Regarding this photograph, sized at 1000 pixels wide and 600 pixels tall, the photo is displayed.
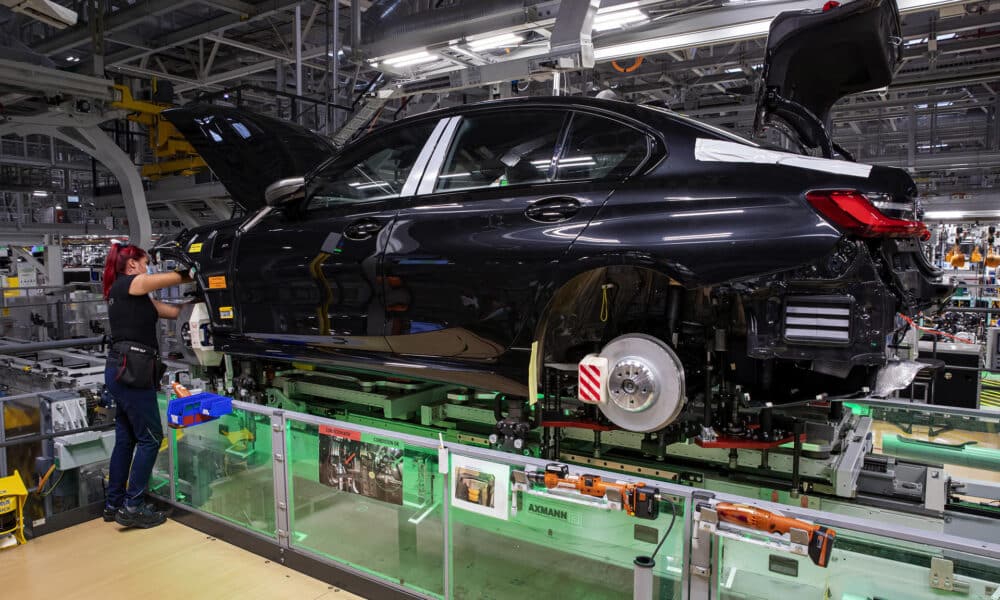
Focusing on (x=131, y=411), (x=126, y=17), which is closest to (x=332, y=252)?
(x=131, y=411)

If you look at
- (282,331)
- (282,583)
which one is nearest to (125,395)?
(282,331)

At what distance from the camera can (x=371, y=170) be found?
117 inches

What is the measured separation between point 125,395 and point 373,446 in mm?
1605

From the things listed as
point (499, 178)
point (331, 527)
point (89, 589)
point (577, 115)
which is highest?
point (577, 115)

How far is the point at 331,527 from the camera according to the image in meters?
2.75

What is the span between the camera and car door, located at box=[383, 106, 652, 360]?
2266 millimetres

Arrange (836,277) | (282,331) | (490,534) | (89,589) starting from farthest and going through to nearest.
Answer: (282,331) < (89,589) < (490,534) < (836,277)

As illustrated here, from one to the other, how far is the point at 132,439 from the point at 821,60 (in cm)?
369

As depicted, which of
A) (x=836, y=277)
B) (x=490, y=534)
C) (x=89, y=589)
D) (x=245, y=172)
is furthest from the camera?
(x=245, y=172)

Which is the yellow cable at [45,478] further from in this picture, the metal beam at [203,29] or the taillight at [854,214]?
the metal beam at [203,29]

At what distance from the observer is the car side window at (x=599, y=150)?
7.33ft

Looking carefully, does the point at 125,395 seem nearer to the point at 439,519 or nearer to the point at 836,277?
the point at 439,519

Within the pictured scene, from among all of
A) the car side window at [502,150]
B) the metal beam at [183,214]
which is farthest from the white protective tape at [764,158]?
the metal beam at [183,214]

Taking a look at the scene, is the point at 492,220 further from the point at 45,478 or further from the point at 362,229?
the point at 45,478
